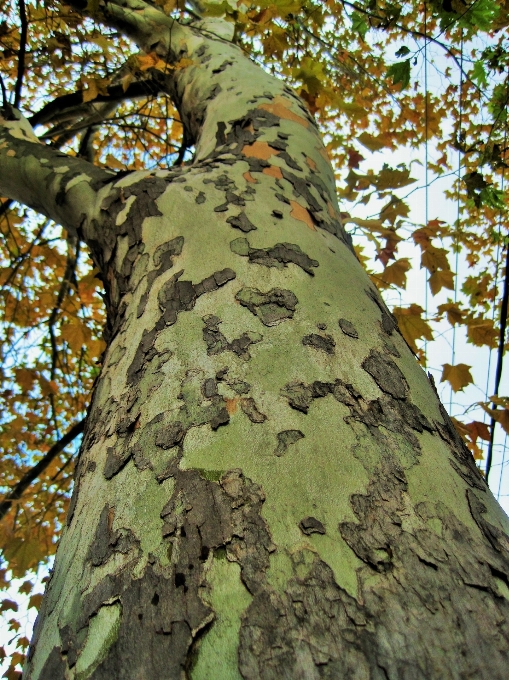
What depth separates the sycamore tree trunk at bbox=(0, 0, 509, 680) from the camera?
1.51 feet

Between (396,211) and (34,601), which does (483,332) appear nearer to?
(396,211)

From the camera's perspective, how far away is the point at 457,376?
2.13 meters

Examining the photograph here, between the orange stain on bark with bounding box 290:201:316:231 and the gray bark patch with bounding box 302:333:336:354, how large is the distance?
0.45 metres

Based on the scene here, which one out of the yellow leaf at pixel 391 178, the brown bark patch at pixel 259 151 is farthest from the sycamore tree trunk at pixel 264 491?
the yellow leaf at pixel 391 178

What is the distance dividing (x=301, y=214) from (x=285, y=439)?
2.39 ft

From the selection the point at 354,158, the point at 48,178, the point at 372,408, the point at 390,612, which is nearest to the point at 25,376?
the point at 48,178

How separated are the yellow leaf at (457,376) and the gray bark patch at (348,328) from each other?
1.47 metres

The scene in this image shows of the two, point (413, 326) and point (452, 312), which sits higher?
point (452, 312)

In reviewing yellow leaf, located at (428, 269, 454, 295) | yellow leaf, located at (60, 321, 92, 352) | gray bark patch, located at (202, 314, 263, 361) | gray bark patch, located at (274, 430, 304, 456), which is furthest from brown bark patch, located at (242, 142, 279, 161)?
yellow leaf, located at (60, 321, 92, 352)

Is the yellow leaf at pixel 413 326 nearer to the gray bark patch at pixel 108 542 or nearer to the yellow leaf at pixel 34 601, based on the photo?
the gray bark patch at pixel 108 542

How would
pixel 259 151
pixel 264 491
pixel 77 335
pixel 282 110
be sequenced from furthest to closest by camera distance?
pixel 77 335
pixel 282 110
pixel 259 151
pixel 264 491

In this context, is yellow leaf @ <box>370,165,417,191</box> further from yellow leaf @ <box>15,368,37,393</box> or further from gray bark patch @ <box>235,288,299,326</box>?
yellow leaf @ <box>15,368,37,393</box>

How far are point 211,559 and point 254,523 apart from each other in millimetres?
64

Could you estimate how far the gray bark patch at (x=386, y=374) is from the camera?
76 centimetres
